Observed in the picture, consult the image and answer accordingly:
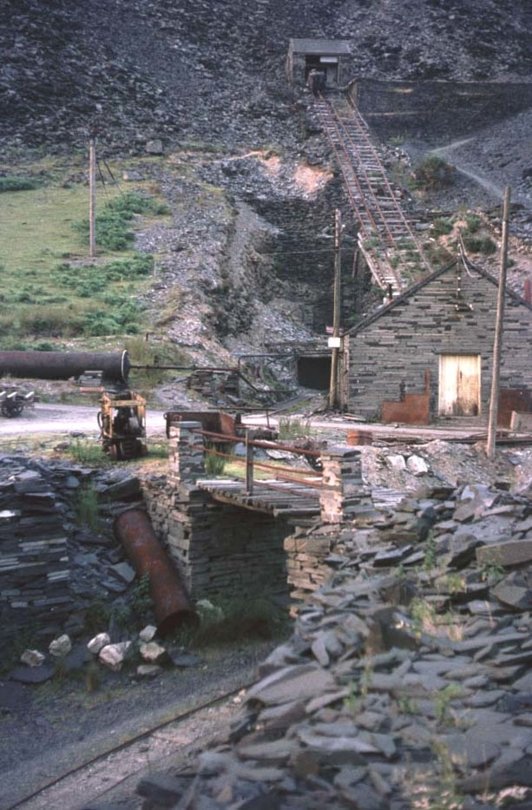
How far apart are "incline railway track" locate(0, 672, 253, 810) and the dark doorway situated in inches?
728

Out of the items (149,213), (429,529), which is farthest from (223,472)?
(149,213)

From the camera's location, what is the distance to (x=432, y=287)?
70.2 ft

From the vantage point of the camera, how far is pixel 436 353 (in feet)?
70.0

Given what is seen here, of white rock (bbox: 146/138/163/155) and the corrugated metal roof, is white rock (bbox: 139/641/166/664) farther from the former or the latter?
Answer: the corrugated metal roof

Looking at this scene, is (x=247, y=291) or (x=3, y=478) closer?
(x=3, y=478)

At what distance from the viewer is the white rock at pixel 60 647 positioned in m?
10.8

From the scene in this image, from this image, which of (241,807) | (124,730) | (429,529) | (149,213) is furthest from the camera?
(149,213)

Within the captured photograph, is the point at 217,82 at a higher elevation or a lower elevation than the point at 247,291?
higher

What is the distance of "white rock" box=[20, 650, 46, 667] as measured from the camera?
1064cm

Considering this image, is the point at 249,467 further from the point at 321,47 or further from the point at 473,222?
the point at 321,47

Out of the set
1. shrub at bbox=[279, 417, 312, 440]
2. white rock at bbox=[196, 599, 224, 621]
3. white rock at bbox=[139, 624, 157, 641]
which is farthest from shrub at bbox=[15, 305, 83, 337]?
white rock at bbox=[139, 624, 157, 641]

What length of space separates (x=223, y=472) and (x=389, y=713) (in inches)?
314

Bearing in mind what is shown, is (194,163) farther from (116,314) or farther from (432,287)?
(432,287)

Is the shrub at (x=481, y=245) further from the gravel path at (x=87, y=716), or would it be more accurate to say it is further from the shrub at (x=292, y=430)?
the gravel path at (x=87, y=716)
